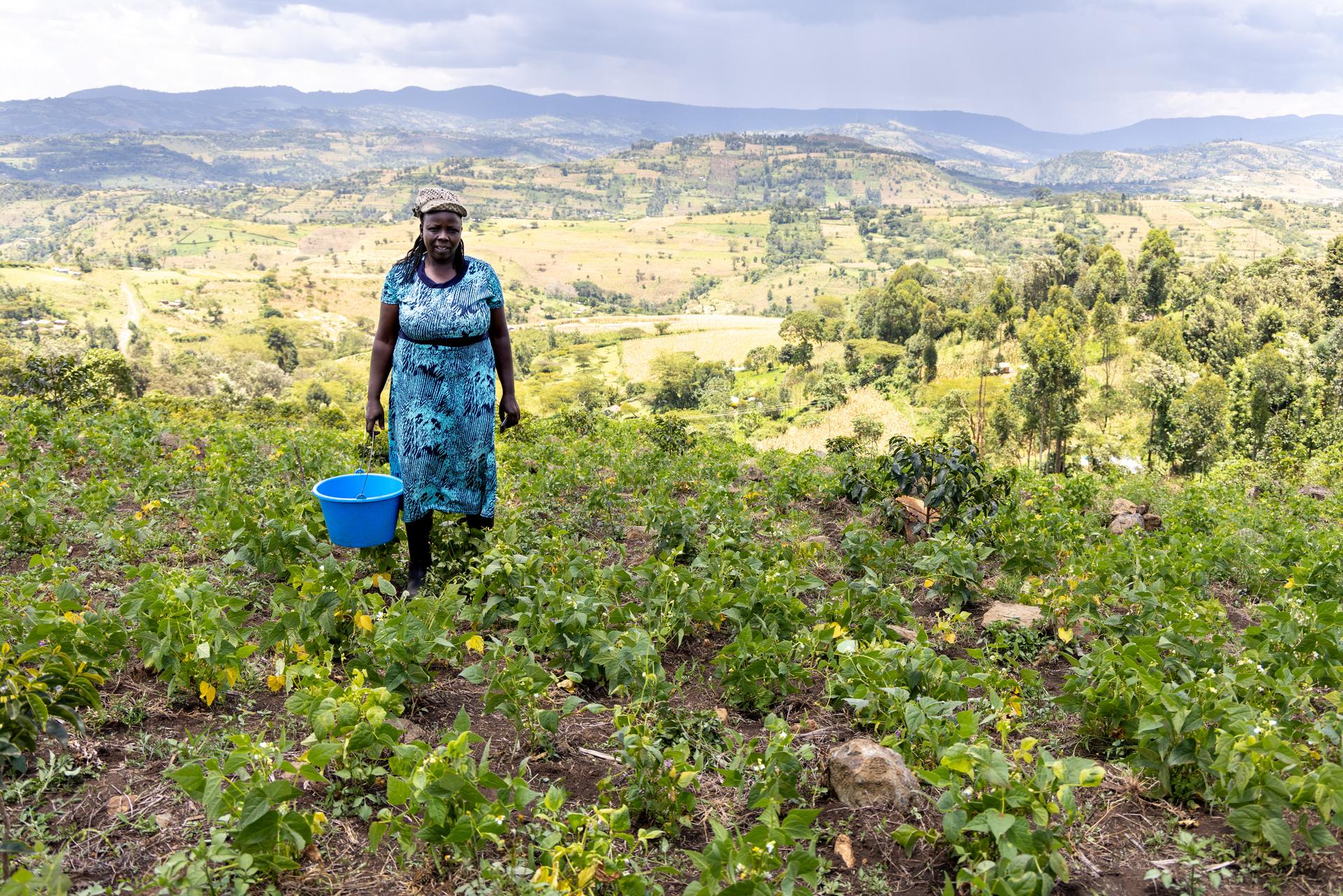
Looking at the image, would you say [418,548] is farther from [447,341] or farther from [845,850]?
[845,850]

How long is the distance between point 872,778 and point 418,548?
116 inches

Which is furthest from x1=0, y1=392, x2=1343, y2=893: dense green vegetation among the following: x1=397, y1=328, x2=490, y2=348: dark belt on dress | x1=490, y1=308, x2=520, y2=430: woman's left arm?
x1=397, y1=328, x2=490, y2=348: dark belt on dress

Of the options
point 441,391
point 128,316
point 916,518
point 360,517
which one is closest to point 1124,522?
point 916,518

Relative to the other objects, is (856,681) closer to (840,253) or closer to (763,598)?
(763,598)

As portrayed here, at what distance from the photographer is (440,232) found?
4.41 metres

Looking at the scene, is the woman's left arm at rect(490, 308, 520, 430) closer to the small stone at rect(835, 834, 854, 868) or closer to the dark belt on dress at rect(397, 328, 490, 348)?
the dark belt on dress at rect(397, 328, 490, 348)

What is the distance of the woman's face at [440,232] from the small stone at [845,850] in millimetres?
3513

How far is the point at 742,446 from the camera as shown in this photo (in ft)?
39.4

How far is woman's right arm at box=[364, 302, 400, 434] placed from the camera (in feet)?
15.1

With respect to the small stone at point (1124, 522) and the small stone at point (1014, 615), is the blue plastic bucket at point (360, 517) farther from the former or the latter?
the small stone at point (1124, 522)

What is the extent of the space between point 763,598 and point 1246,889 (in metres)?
2.17

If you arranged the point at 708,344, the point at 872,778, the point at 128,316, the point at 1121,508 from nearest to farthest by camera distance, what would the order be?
the point at 872,778 → the point at 1121,508 → the point at 708,344 → the point at 128,316

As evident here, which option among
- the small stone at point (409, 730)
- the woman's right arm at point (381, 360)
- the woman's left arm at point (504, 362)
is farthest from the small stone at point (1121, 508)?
the small stone at point (409, 730)

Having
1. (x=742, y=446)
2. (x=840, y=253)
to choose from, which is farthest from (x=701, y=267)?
(x=742, y=446)
